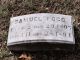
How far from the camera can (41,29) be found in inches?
131

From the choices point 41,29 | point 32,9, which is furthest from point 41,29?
point 32,9

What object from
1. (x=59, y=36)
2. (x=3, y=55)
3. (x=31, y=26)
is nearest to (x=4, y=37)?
(x=3, y=55)

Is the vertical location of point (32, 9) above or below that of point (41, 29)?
above

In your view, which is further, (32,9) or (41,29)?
(32,9)

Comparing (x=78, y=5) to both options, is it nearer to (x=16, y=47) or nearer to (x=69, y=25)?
(x=69, y=25)

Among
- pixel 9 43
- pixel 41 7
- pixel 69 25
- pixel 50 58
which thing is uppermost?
pixel 41 7

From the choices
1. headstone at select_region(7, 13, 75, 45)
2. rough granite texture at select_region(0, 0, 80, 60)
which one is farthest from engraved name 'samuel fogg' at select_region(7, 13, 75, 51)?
rough granite texture at select_region(0, 0, 80, 60)

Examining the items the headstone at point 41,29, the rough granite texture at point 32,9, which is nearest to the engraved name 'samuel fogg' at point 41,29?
the headstone at point 41,29

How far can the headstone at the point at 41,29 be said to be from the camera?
10.7ft

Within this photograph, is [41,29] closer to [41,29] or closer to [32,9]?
[41,29]

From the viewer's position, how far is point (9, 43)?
10.9ft

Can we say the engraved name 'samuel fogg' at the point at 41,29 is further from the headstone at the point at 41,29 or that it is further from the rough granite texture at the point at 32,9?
the rough granite texture at the point at 32,9

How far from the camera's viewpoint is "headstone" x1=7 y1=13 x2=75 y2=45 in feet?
10.7

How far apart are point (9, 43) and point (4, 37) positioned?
437 mm
